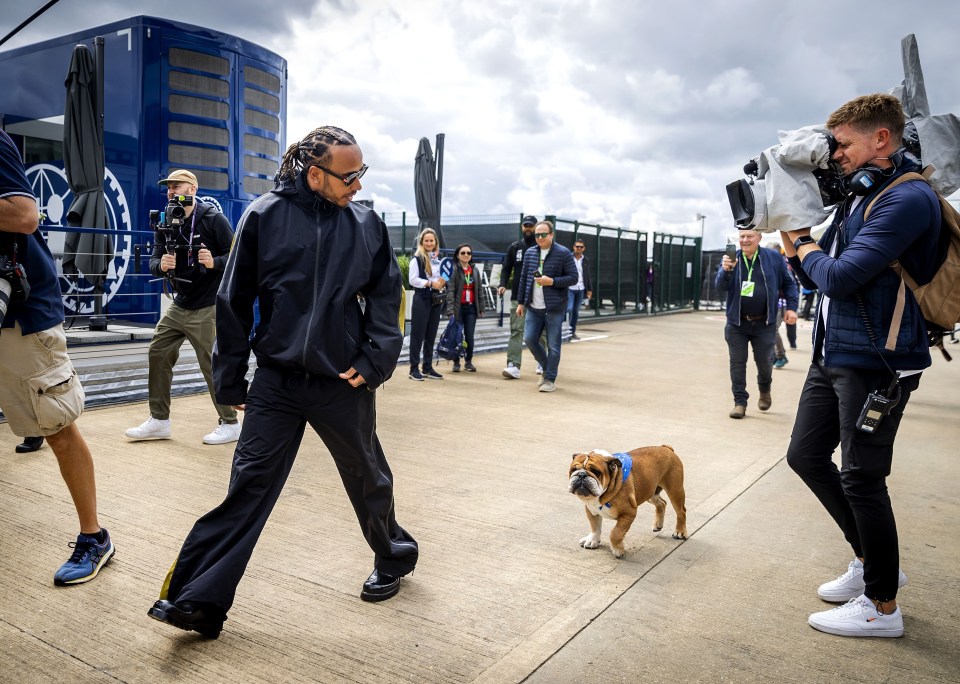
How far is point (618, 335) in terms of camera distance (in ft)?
59.6

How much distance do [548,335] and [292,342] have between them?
22.8 ft

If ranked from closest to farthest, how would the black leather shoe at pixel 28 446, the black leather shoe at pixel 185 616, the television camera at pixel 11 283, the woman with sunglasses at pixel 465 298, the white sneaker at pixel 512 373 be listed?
the black leather shoe at pixel 185 616
the television camera at pixel 11 283
the black leather shoe at pixel 28 446
the white sneaker at pixel 512 373
the woman with sunglasses at pixel 465 298

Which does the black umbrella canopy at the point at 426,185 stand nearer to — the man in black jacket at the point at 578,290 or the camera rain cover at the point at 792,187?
the man in black jacket at the point at 578,290

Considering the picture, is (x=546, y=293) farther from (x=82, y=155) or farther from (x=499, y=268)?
(x=499, y=268)

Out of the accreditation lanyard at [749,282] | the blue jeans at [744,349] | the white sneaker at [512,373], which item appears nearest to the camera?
the accreditation lanyard at [749,282]

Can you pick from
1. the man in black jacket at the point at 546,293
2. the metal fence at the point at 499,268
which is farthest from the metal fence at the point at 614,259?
the man in black jacket at the point at 546,293

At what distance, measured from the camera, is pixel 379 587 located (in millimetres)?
3447

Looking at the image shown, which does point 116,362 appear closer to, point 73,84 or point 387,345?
point 73,84

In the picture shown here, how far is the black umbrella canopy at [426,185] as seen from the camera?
15258 millimetres

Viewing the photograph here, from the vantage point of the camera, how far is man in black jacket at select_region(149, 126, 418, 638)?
300cm

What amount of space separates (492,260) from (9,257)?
1591 cm

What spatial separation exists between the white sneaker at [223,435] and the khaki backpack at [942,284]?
15.9 feet

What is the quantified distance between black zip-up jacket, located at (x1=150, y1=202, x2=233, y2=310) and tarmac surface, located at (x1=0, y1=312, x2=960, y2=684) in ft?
3.80

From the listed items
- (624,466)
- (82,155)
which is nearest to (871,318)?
(624,466)
